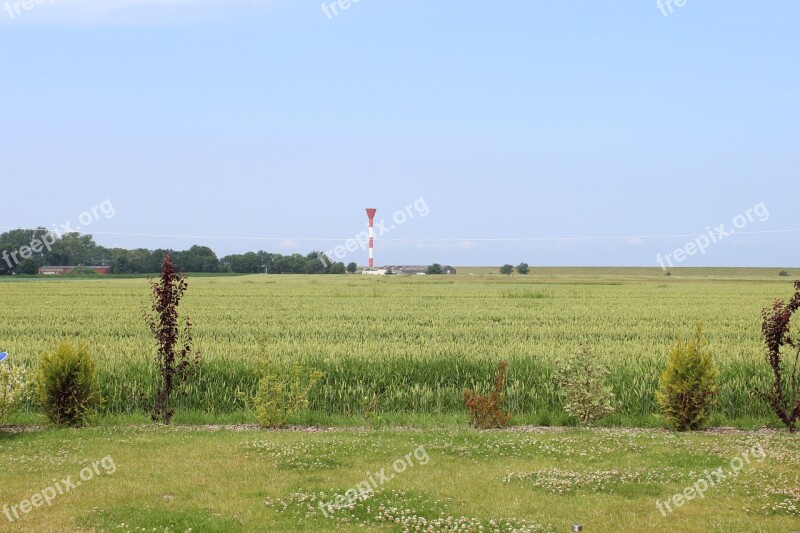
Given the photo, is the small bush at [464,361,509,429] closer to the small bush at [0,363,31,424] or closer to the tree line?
the small bush at [0,363,31,424]

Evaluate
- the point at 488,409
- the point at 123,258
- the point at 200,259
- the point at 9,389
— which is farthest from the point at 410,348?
the point at 123,258

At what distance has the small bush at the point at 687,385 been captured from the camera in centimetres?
1312

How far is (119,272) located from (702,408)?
10756 cm

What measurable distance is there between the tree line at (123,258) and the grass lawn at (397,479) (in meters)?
95.5

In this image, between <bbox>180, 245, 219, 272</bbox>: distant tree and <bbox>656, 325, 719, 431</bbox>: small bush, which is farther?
<bbox>180, 245, 219, 272</bbox>: distant tree

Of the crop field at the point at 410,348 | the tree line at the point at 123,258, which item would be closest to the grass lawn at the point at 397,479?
the crop field at the point at 410,348

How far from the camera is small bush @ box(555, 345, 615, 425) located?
1390 cm

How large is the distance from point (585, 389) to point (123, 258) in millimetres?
106203

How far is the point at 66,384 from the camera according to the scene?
13.5m

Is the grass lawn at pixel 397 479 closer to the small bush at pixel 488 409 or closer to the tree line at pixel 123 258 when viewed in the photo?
the small bush at pixel 488 409

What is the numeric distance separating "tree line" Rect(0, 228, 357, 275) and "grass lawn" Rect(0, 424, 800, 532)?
95525 mm

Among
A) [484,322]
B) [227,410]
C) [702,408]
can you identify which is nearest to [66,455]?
[227,410]

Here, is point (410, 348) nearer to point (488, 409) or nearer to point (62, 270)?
point (488, 409)

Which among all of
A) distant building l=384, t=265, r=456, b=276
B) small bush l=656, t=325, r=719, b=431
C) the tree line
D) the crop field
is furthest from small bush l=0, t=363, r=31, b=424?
distant building l=384, t=265, r=456, b=276
